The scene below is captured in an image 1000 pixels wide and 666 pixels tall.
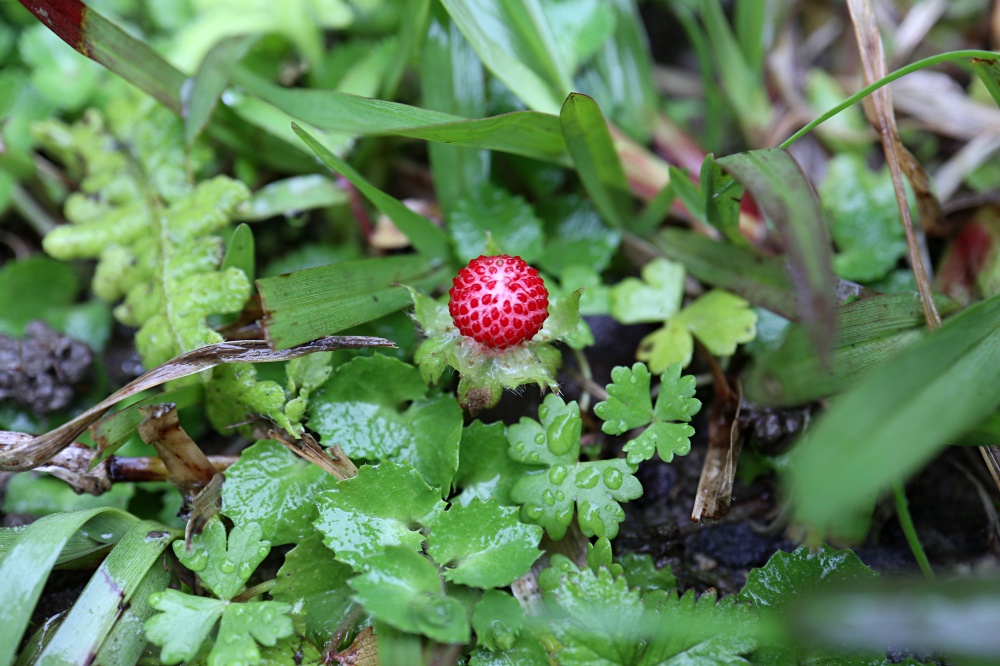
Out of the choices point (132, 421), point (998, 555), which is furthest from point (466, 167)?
point (998, 555)

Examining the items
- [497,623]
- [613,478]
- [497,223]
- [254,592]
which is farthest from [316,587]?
[497,223]

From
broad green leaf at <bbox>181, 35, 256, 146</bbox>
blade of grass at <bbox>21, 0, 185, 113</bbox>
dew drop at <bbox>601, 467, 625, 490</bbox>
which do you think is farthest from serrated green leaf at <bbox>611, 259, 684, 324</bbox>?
blade of grass at <bbox>21, 0, 185, 113</bbox>

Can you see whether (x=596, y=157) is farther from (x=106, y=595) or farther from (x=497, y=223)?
(x=106, y=595)

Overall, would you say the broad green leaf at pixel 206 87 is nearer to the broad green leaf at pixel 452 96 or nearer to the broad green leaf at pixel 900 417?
the broad green leaf at pixel 452 96

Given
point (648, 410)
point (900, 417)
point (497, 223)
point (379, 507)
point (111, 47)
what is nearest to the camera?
point (900, 417)

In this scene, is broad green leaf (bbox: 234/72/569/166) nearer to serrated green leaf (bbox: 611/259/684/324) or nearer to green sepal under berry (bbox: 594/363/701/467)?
serrated green leaf (bbox: 611/259/684/324)
